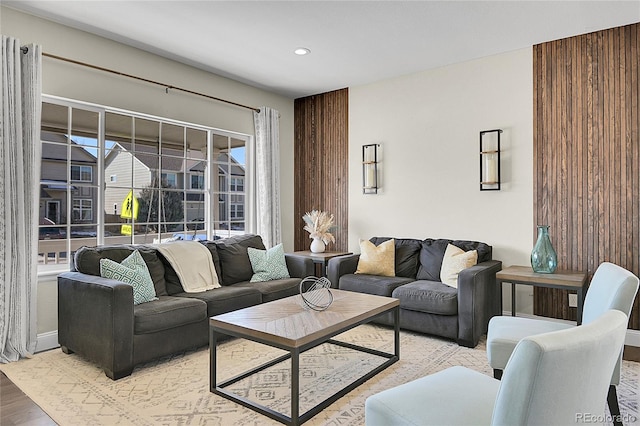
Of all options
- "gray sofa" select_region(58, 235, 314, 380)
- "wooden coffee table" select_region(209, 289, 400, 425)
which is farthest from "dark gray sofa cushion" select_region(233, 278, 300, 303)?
"wooden coffee table" select_region(209, 289, 400, 425)

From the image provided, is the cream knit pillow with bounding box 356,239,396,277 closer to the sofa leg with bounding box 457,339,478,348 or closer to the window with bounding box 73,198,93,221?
the sofa leg with bounding box 457,339,478,348

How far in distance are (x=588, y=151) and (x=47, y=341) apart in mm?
4967

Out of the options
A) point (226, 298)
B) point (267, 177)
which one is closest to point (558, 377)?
point (226, 298)

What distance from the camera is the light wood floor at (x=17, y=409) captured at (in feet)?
7.41

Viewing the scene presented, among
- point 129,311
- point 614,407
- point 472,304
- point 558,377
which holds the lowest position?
point 614,407

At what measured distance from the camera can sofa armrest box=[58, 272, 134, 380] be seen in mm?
2797

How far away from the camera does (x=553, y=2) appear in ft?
10.2

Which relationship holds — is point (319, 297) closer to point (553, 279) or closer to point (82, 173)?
point (553, 279)

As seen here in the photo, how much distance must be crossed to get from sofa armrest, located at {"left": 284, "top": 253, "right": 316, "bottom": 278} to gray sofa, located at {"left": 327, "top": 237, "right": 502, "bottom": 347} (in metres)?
0.22

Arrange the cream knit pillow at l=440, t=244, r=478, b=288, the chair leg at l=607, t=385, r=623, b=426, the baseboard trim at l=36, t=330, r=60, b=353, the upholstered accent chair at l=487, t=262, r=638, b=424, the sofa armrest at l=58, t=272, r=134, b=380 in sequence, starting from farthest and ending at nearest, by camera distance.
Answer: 1. the cream knit pillow at l=440, t=244, r=478, b=288
2. the baseboard trim at l=36, t=330, r=60, b=353
3. the sofa armrest at l=58, t=272, r=134, b=380
4. the chair leg at l=607, t=385, r=623, b=426
5. the upholstered accent chair at l=487, t=262, r=638, b=424

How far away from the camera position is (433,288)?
3.80m

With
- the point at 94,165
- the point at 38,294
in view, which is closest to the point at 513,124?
the point at 94,165

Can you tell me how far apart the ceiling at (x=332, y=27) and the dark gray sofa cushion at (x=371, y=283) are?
2274mm

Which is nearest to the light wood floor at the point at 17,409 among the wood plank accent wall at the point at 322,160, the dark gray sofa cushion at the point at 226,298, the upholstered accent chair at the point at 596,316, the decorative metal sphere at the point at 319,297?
the dark gray sofa cushion at the point at 226,298
